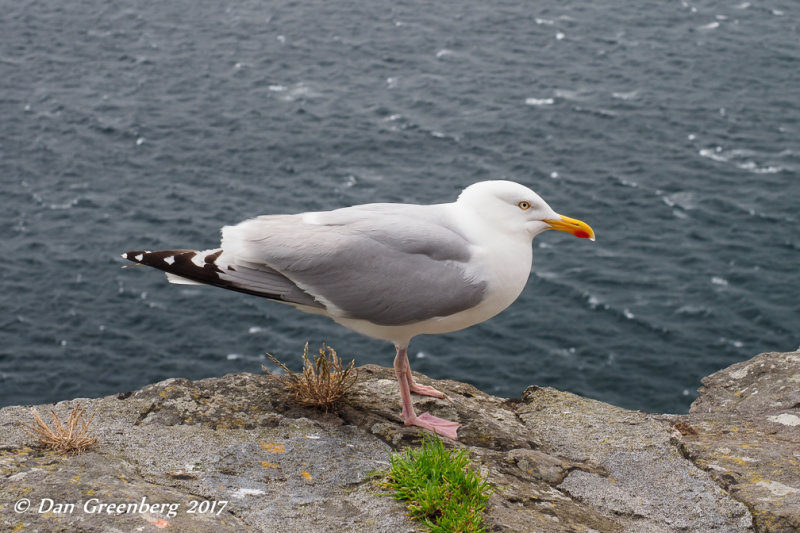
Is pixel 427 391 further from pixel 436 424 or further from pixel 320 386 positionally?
pixel 320 386

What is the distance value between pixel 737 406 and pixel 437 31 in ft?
165

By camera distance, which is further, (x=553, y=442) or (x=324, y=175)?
(x=324, y=175)

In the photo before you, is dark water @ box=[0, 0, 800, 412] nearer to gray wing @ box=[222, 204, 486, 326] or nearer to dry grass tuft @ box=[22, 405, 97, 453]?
gray wing @ box=[222, 204, 486, 326]

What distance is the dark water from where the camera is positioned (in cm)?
3569

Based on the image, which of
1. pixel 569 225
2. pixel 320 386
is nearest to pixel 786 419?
pixel 569 225

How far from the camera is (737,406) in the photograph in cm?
1088

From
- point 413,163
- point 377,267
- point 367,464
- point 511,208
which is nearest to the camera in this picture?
point 367,464

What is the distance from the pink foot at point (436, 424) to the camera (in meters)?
9.41

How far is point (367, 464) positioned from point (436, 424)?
127 cm

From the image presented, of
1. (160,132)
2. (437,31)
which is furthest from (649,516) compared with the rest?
(437,31)

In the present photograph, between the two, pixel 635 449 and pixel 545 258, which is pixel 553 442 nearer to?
pixel 635 449

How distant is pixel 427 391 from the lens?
10.5 meters

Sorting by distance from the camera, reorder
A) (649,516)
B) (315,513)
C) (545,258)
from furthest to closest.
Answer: (545,258), (649,516), (315,513)

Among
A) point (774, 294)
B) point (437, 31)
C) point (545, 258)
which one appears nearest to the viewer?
point (774, 294)
